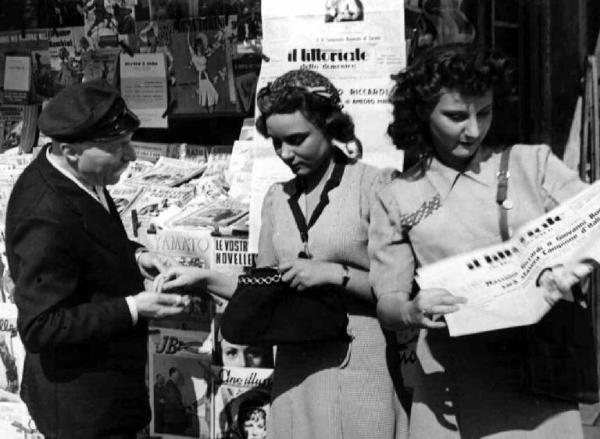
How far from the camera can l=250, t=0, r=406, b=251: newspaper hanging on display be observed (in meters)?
3.12

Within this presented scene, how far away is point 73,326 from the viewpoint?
2596 mm

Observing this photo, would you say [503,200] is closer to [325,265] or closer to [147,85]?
[325,265]

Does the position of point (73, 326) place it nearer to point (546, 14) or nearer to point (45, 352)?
point (45, 352)

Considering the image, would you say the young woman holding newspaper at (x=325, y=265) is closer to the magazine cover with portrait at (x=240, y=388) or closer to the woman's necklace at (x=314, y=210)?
the woman's necklace at (x=314, y=210)

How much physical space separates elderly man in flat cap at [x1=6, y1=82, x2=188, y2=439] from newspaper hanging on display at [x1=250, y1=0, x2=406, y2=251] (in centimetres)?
67

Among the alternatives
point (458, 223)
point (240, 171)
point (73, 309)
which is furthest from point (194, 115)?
point (458, 223)

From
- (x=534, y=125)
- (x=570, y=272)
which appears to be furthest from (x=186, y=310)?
(x=534, y=125)

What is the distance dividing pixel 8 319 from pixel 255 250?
3.85 ft

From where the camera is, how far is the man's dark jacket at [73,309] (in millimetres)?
2602

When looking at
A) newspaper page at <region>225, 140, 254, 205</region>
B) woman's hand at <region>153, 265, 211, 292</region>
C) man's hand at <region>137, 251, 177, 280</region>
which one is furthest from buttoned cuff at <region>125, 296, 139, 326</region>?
newspaper page at <region>225, 140, 254, 205</region>

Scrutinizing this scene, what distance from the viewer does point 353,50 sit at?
316cm

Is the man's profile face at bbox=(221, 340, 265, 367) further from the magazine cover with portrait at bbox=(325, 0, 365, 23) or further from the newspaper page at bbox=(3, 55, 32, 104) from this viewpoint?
the newspaper page at bbox=(3, 55, 32, 104)

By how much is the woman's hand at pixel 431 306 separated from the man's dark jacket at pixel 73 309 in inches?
32.3

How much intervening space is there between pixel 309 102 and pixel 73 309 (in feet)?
2.82
